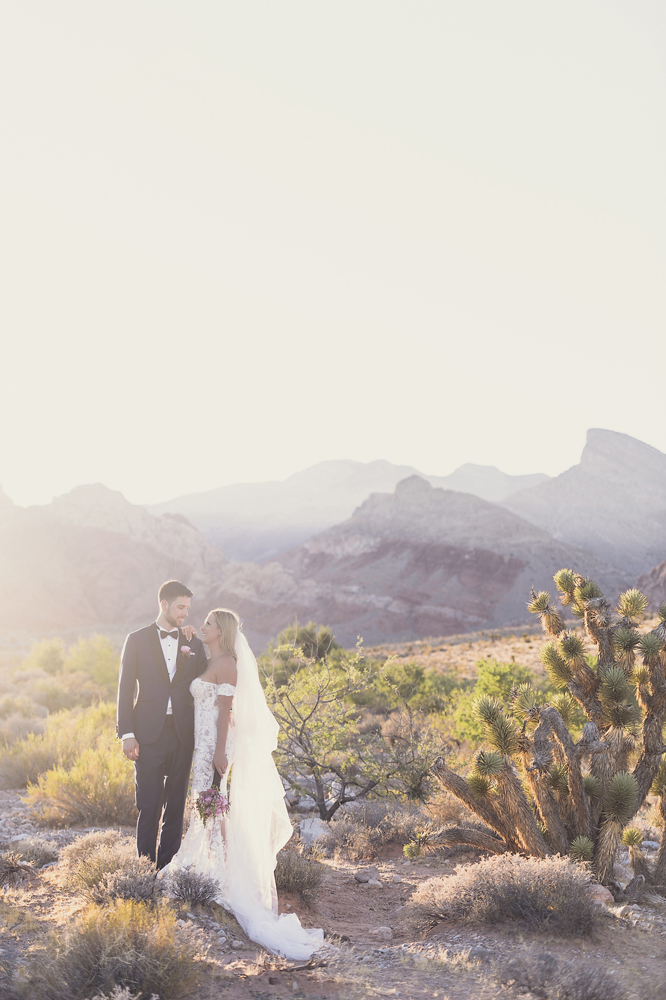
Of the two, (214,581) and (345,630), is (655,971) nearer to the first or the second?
(345,630)

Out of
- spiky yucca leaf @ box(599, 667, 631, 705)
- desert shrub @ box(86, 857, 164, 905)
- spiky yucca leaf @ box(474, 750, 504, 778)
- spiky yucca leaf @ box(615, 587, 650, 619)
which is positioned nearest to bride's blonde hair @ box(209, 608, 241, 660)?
desert shrub @ box(86, 857, 164, 905)

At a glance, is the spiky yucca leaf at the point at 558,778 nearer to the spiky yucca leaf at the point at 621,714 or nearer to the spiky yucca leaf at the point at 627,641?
the spiky yucca leaf at the point at 621,714

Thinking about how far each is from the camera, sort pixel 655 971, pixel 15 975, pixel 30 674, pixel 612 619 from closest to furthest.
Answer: pixel 15 975 → pixel 655 971 → pixel 612 619 → pixel 30 674

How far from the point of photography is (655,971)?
396 cm

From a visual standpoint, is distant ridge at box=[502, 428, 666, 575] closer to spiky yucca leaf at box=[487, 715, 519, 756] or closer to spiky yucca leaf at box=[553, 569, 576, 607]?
spiky yucca leaf at box=[553, 569, 576, 607]

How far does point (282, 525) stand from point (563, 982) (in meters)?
166

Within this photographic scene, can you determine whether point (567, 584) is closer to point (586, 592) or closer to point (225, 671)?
point (586, 592)

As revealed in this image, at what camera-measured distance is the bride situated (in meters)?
4.61

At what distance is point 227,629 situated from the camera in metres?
5.02

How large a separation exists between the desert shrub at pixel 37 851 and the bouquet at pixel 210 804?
76.2 inches

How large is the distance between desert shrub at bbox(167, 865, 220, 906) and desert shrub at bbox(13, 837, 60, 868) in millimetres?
Answer: 1785

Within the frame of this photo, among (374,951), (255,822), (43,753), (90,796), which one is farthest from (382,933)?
(43,753)

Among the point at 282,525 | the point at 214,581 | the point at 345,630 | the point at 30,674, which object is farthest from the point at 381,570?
the point at 282,525

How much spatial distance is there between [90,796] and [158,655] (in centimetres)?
341
